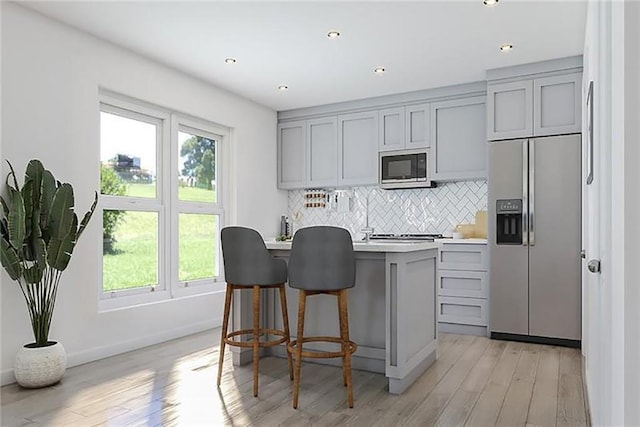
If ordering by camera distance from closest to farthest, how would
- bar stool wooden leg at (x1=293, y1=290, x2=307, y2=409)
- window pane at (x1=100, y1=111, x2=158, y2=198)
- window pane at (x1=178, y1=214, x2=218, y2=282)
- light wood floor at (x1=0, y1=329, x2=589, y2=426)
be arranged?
light wood floor at (x1=0, y1=329, x2=589, y2=426) → bar stool wooden leg at (x1=293, y1=290, x2=307, y2=409) → window pane at (x1=100, y1=111, x2=158, y2=198) → window pane at (x1=178, y1=214, x2=218, y2=282)

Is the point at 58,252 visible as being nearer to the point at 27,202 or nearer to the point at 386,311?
the point at 27,202

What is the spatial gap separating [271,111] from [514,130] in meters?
3.08

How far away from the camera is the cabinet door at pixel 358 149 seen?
221 inches

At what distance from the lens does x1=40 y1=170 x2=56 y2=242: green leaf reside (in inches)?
122

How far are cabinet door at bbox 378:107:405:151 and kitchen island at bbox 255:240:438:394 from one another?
2.14 metres

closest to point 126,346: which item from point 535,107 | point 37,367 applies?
point 37,367

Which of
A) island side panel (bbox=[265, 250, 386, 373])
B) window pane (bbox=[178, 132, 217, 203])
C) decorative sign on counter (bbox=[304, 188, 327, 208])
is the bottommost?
island side panel (bbox=[265, 250, 386, 373])

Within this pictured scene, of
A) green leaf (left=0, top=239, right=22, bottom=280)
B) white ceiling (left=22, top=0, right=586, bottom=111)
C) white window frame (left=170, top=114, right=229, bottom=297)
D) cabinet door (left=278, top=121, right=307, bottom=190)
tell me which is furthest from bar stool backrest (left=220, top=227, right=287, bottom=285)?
cabinet door (left=278, top=121, right=307, bottom=190)

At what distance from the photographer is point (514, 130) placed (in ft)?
14.6

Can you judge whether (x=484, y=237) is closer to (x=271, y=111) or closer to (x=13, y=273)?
(x=271, y=111)

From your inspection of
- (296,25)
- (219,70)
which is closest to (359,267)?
(296,25)

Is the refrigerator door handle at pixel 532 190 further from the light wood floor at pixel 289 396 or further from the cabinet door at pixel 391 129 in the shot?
the cabinet door at pixel 391 129

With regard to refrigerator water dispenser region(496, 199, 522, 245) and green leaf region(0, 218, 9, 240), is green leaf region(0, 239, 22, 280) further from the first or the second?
refrigerator water dispenser region(496, 199, 522, 245)

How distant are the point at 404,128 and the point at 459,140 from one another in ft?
2.17
